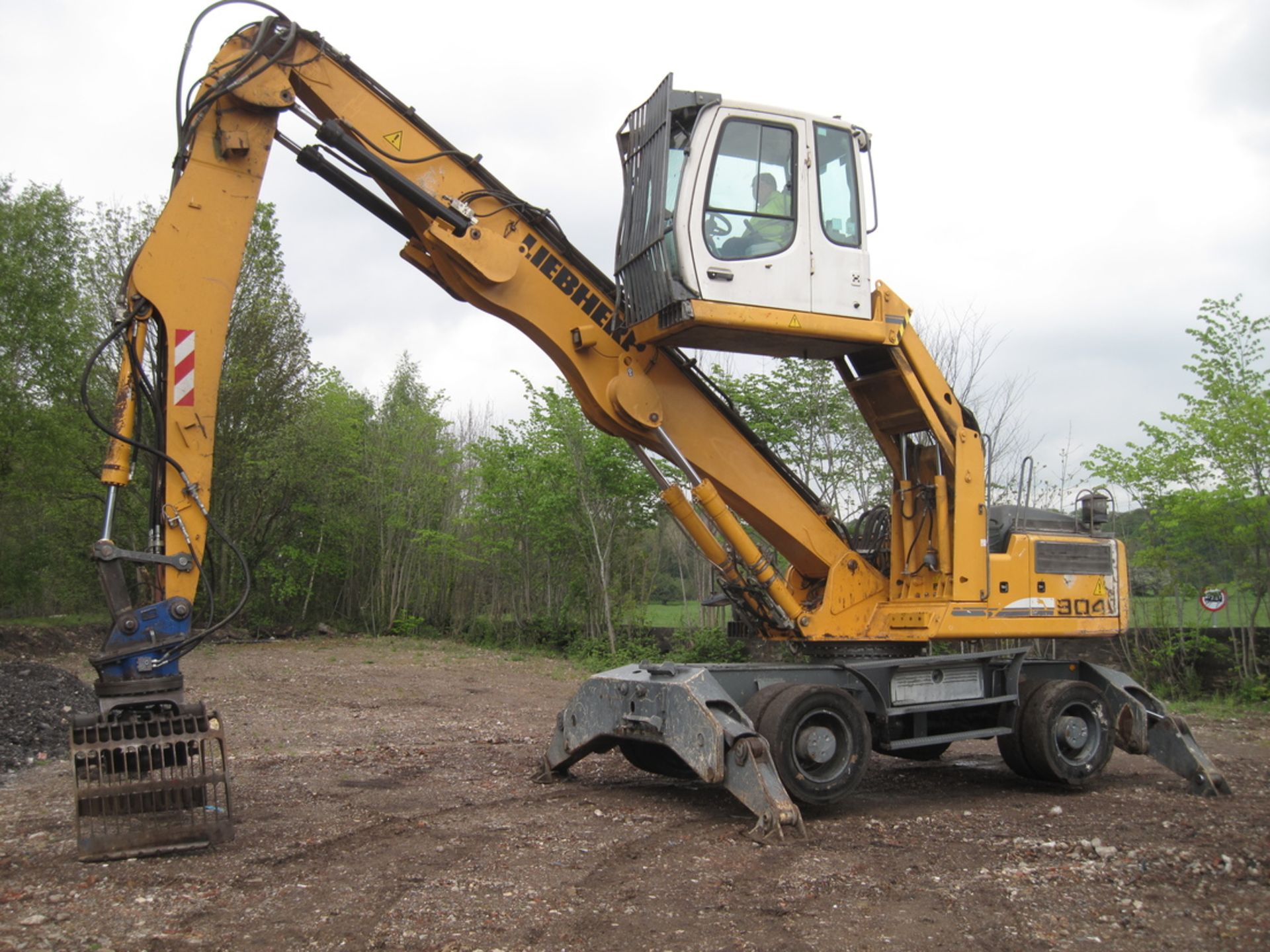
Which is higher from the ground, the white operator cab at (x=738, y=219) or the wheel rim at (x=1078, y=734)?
the white operator cab at (x=738, y=219)

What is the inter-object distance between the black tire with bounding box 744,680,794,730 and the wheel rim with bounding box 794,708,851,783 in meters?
0.23

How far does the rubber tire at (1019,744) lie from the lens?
811 cm

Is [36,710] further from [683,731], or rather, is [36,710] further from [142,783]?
[683,731]

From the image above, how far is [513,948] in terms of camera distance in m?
4.12

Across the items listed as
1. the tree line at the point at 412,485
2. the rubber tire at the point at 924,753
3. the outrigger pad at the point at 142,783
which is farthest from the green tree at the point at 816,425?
the outrigger pad at the point at 142,783

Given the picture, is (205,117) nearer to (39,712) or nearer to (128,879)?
(128,879)

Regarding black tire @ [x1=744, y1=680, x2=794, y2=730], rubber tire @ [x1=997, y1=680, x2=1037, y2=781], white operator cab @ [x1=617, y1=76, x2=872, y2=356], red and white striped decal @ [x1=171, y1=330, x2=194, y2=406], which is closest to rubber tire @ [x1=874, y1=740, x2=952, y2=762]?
rubber tire @ [x1=997, y1=680, x2=1037, y2=781]

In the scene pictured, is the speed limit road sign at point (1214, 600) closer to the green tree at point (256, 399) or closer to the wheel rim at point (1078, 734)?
the wheel rim at point (1078, 734)

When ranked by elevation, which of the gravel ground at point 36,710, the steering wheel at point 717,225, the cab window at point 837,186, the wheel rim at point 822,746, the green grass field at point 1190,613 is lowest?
the gravel ground at point 36,710

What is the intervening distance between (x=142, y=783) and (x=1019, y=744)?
20.0 feet

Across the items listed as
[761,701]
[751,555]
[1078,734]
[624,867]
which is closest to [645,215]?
[751,555]

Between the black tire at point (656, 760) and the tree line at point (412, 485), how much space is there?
4.36 metres

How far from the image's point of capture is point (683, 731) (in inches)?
259

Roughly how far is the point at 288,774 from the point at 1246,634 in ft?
40.3
